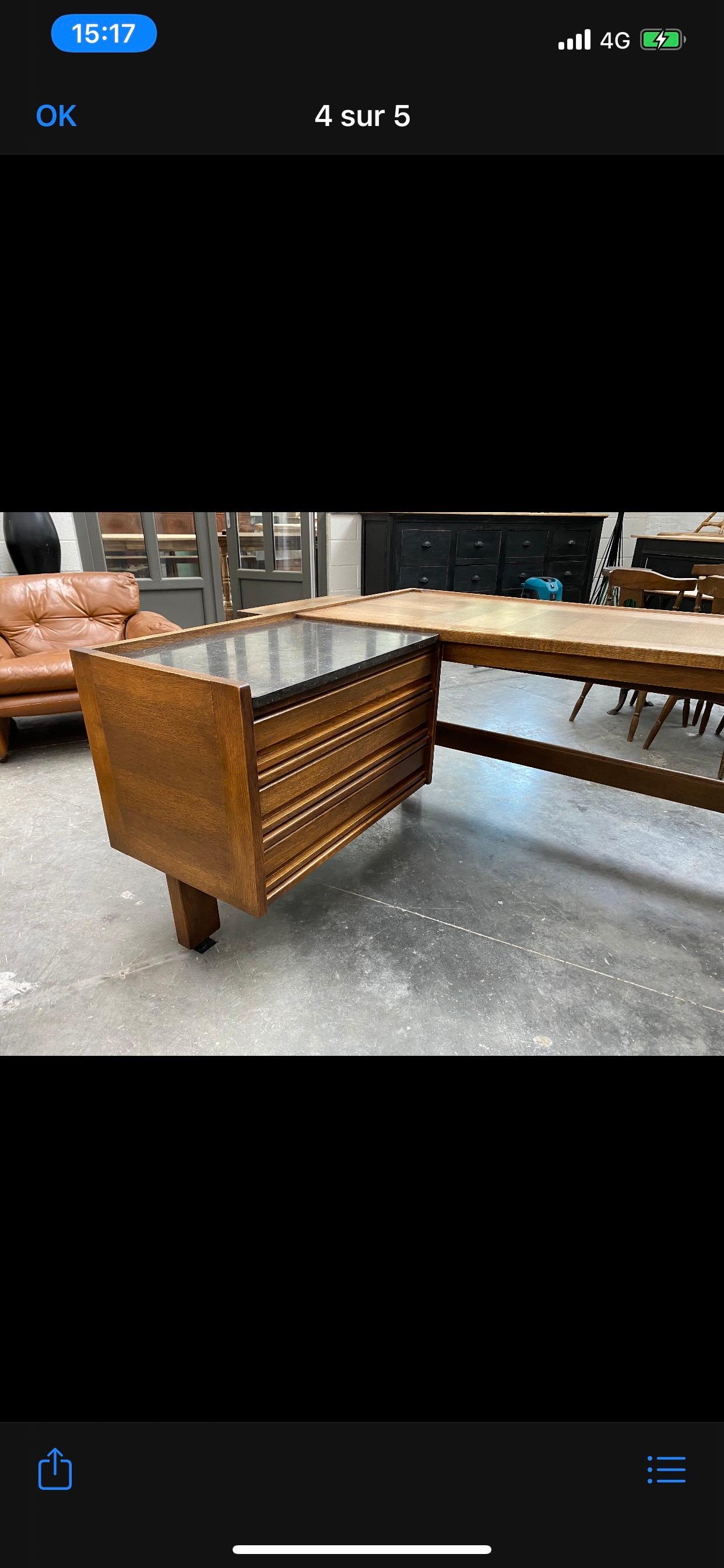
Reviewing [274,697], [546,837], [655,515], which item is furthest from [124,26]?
[655,515]

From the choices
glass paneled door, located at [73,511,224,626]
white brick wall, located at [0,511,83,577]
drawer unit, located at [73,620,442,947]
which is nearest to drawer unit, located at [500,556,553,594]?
glass paneled door, located at [73,511,224,626]

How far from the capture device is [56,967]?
171 cm

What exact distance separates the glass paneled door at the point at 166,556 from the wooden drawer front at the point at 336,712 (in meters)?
3.62

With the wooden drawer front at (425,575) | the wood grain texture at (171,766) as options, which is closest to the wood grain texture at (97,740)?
A: the wood grain texture at (171,766)

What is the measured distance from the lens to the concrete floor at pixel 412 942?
1.48 meters

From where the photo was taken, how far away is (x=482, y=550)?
5305 millimetres

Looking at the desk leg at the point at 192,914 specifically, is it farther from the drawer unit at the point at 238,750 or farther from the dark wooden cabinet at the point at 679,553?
the dark wooden cabinet at the point at 679,553

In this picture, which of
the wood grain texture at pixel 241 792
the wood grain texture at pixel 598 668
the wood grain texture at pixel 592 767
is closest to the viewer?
the wood grain texture at pixel 241 792

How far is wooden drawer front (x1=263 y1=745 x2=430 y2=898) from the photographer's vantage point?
1.43 meters

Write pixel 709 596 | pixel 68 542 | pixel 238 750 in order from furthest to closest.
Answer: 1. pixel 68 542
2. pixel 709 596
3. pixel 238 750

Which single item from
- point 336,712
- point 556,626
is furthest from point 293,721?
point 556,626

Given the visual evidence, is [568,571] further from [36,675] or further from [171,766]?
[171,766]

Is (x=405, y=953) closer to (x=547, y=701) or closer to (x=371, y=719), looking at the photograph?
(x=371, y=719)

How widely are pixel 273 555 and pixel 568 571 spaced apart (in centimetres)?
254
